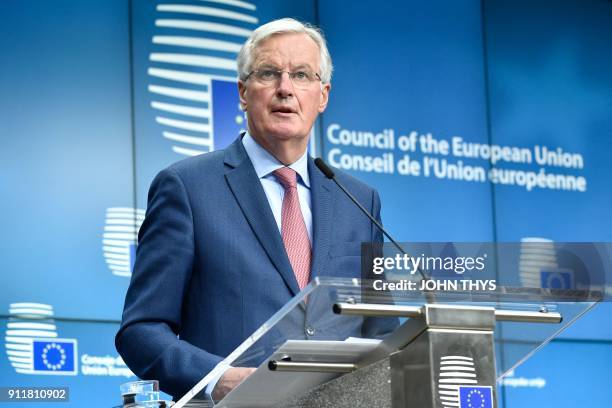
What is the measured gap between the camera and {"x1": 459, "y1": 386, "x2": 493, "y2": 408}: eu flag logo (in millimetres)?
1775

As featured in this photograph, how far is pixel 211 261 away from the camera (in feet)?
9.14

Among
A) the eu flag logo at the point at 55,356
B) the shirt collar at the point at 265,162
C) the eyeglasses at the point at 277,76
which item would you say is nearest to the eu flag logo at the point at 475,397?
the shirt collar at the point at 265,162

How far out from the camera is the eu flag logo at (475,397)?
178 centimetres

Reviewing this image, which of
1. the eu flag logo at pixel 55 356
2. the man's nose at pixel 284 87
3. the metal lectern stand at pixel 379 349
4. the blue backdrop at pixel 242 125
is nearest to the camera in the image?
the metal lectern stand at pixel 379 349

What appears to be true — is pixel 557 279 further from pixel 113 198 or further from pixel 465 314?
pixel 113 198

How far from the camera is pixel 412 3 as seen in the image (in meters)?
6.96

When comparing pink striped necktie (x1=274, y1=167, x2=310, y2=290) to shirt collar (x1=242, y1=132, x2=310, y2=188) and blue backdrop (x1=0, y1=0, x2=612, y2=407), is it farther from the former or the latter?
blue backdrop (x1=0, y1=0, x2=612, y2=407)

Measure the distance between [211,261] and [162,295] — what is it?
0.16 metres

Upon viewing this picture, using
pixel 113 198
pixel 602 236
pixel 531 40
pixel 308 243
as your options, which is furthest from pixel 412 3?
pixel 308 243

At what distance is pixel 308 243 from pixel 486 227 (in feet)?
13.8

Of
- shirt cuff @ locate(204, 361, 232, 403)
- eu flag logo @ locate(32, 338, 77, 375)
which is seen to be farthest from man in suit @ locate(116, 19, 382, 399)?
eu flag logo @ locate(32, 338, 77, 375)

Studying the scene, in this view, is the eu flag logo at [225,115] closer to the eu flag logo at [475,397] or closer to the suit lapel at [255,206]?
the suit lapel at [255,206]

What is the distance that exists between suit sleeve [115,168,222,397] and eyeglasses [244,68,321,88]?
36 cm

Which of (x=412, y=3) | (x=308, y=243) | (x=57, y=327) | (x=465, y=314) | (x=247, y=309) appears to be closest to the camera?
(x=465, y=314)
